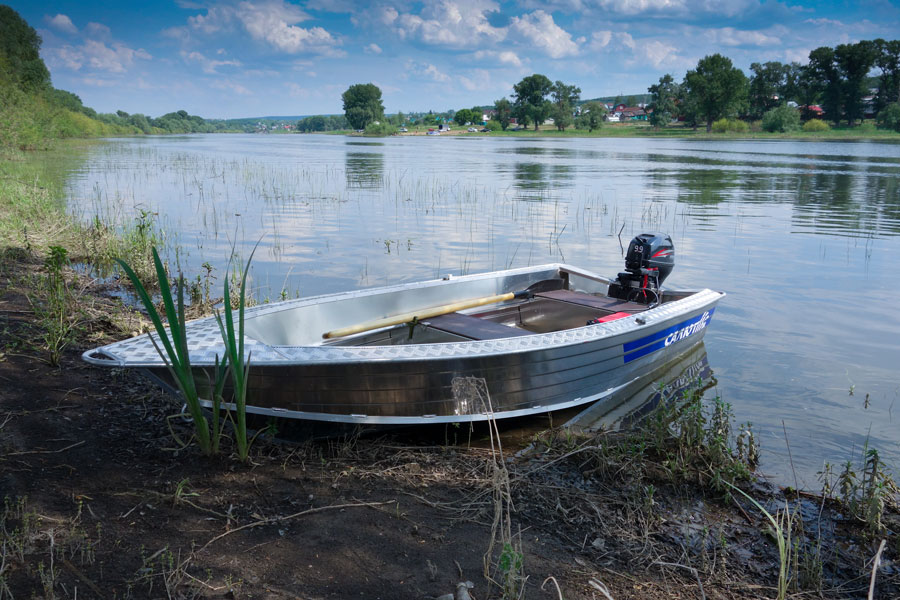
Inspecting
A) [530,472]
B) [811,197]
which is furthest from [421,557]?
[811,197]

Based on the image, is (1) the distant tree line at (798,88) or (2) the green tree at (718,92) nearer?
(1) the distant tree line at (798,88)

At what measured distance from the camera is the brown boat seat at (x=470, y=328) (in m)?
4.80

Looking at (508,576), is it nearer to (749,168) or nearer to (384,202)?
(384,202)

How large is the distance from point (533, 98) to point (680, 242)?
9762cm

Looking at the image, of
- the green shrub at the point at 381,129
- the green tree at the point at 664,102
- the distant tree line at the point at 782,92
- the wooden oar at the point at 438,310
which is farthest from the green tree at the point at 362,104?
the wooden oar at the point at 438,310

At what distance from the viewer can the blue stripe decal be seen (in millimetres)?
4945

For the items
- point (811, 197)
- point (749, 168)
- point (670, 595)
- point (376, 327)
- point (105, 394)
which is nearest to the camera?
point (670, 595)

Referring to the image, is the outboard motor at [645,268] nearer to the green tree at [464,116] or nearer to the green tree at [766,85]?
the green tree at [766,85]

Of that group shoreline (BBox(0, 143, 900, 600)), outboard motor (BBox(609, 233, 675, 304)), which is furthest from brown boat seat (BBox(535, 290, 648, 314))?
shoreline (BBox(0, 143, 900, 600))

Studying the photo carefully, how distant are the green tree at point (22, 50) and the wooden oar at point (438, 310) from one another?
3246 centimetres

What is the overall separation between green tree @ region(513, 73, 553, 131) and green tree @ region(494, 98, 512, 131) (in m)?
1.35

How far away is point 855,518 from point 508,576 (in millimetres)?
2157

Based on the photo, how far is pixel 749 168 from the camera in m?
26.6

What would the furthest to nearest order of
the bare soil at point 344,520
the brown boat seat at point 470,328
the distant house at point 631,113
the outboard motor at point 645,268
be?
1. the distant house at point 631,113
2. the outboard motor at point 645,268
3. the brown boat seat at point 470,328
4. the bare soil at point 344,520
